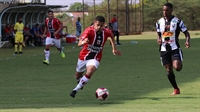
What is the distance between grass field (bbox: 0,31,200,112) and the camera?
1045cm

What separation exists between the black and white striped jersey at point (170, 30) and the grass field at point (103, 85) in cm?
115

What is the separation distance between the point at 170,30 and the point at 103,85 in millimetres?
2983

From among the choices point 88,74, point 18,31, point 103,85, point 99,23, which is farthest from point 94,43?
point 18,31

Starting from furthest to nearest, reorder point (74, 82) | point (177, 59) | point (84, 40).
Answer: point (74, 82)
point (177, 59)
point (84, 40)

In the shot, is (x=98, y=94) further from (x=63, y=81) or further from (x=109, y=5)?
(x=109, y=5)

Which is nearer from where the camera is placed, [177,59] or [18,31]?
[177,59]

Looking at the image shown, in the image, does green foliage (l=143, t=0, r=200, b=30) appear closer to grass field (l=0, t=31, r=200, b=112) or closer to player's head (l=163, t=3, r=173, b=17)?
grass field (l=0, t=31, r=200, b=112)

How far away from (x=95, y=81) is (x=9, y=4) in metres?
22.3

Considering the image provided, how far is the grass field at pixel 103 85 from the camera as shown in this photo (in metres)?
10.4

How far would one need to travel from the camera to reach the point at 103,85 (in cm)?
1445

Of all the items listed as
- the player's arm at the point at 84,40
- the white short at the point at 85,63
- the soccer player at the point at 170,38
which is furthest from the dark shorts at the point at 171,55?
the player's arm at the point at 84,40

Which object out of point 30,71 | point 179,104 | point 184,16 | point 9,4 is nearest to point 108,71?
point 30,71

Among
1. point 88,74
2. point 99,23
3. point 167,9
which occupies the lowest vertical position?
point 88,74

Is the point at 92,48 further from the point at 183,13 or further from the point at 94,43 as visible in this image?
the point at 183,13
